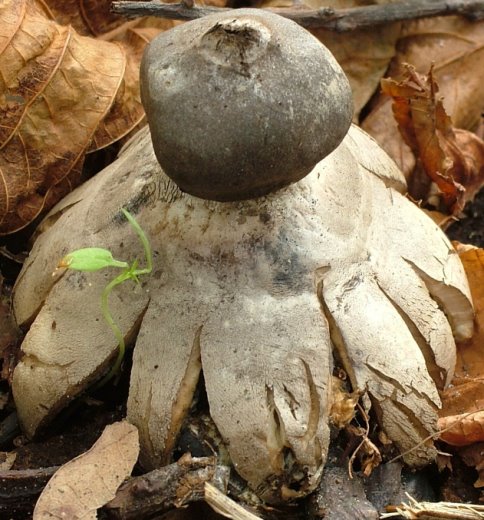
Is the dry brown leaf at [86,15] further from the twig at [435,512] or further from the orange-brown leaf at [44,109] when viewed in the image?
the twig at [435,512]

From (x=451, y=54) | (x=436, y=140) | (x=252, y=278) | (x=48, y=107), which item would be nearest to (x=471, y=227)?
(x=436, y=140)

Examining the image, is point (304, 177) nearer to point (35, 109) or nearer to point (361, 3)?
point (35, 109)

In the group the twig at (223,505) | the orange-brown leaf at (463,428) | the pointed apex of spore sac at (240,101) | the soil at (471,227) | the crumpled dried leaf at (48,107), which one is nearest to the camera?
the pointed apex of spore sac at (240,101)

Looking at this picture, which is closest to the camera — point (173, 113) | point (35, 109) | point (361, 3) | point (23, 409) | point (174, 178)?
point (173, 113)

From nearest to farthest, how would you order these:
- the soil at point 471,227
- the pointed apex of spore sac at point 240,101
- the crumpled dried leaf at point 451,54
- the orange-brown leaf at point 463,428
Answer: the pointed apex of spore sac at point 240,101, the orange-brown leaf at point 463,428, the soil at point 471,227, the crumpled dried leaf at point 451,54

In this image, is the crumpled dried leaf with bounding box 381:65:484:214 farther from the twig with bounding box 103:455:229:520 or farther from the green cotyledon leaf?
the twig with bounding box 103:455:229:520

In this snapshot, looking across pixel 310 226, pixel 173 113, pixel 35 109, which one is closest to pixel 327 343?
pixel 310 226

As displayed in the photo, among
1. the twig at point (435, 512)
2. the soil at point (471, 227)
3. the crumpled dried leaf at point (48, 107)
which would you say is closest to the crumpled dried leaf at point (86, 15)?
the crumpled dried leaf at point (48, 107)
